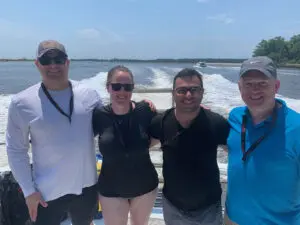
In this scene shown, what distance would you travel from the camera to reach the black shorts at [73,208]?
6.98 feet

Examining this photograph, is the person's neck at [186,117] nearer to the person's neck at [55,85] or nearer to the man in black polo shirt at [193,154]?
the man in black polo shirt at [193,154]

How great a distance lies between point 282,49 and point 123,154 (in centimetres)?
→ 8098

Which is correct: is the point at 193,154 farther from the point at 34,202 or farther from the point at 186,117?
the point at 34,202

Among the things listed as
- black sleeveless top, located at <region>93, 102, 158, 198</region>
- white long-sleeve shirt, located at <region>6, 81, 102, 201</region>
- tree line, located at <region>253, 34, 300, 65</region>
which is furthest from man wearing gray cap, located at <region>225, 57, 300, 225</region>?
tree line, located at <region>253, 34, 300, 65</region>

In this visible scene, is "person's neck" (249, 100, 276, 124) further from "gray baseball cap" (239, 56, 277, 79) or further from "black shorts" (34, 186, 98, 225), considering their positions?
"black shorts" (34, 186, 98, 225)

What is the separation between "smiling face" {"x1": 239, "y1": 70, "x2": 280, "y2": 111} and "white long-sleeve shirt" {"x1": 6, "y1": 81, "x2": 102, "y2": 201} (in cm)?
107

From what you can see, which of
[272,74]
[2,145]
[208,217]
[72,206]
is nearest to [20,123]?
[72,206]

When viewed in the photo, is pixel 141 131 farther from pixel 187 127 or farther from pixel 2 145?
pixel 2 145

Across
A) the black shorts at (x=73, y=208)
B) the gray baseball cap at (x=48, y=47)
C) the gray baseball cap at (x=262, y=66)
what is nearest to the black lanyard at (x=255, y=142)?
the gray baseball cap at (x=262, y=66)

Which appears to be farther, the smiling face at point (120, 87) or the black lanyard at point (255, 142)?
the smiling face at point (120, 87)

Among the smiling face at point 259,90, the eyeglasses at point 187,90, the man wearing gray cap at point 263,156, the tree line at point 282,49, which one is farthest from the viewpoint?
the tree line at point 282,49

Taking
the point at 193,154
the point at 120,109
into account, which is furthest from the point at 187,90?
the point at 120,109

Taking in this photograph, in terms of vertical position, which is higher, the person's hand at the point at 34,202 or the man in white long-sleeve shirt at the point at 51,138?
the man in white long-sleeve shirt at the point at 51,138

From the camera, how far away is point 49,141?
6.65 feet
